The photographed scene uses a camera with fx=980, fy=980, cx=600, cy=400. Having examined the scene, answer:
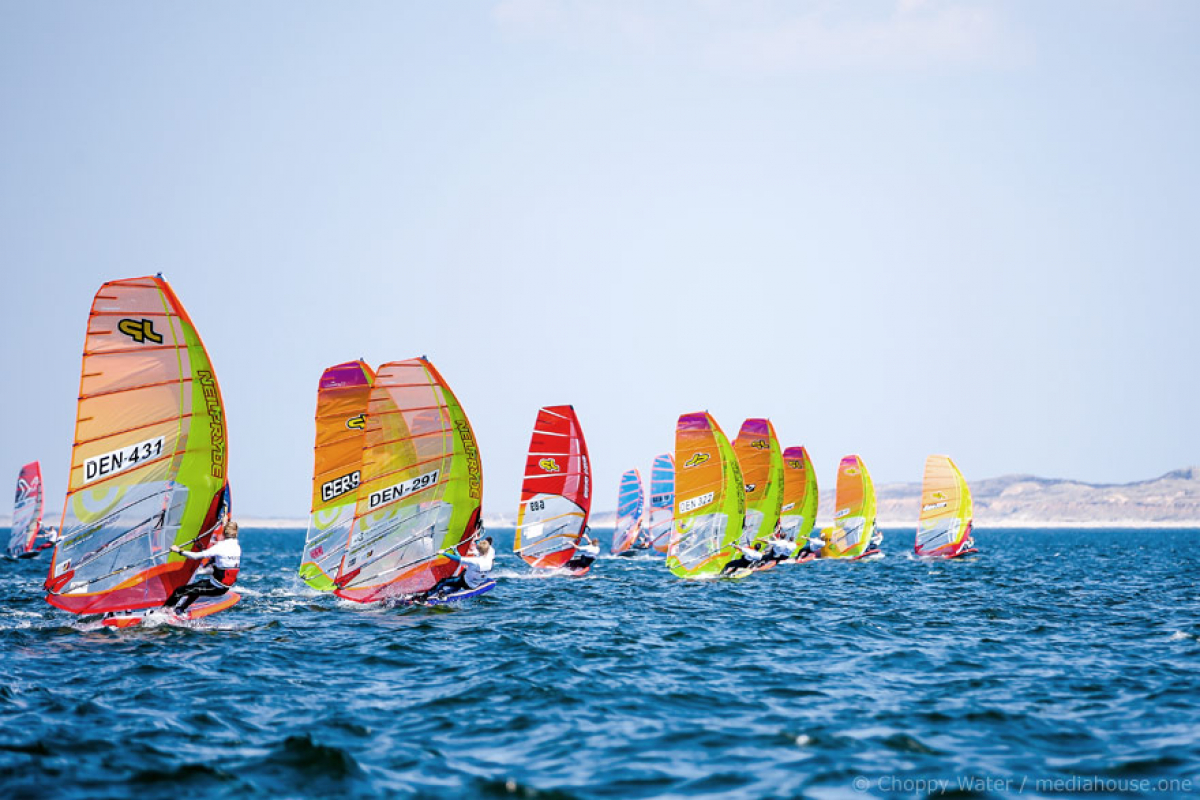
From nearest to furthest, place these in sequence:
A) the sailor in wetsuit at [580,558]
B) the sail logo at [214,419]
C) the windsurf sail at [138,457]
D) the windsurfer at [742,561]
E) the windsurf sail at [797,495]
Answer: the windsurf sail at [138,457] < the sail logo at [214,419] < the windsurfer at [742,561] < the sailor in wetsuit at [580,558] < the windsurf sail at [797,495]

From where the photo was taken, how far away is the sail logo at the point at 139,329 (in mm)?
17359

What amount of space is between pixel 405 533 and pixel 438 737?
40.4 feet

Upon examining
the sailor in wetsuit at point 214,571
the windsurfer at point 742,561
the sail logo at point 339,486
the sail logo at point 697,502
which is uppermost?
the sail logo at point 339,486

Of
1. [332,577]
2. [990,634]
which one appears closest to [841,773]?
[990,634]

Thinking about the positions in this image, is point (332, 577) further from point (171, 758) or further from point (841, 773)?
point (841, 773)

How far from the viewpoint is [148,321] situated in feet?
57.5

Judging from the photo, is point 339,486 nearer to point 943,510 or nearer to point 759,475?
point 759,475

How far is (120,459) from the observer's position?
698 inches

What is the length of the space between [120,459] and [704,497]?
1916cm

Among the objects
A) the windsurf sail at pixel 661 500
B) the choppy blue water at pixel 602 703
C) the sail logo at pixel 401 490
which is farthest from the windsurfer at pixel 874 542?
the sail logo at pixel 401 490

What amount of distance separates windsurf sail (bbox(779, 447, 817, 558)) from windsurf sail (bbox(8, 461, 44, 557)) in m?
38.4

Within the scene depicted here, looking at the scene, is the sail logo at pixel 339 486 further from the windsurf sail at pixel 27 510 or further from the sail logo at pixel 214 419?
the windsurf sail at pixel 27 510

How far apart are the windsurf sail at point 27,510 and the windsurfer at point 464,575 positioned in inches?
1451

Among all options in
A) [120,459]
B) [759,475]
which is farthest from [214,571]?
[759,475]
